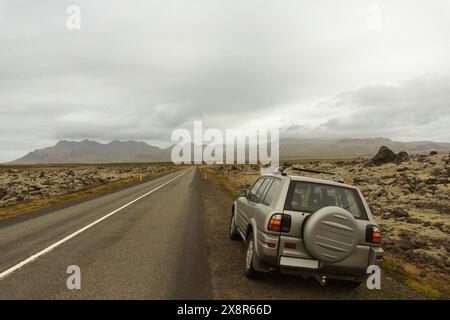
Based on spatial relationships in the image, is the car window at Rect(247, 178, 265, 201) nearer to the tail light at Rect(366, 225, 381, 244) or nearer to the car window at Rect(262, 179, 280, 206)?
the car window at Rect(262, 179, 280, 206)

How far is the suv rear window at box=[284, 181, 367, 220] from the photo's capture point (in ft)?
19.6

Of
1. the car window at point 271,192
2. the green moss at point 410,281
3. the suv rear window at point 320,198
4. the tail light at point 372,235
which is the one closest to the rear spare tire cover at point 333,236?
the tail light at point 372,235

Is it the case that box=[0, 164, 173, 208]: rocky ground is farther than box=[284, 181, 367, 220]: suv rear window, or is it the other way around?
box=[0, 164, 173, 208]: rocky ground

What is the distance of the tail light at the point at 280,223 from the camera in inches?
223

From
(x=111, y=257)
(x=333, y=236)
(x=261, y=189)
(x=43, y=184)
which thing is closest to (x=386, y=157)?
(x=261, y=189)

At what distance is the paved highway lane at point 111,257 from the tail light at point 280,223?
1.53m

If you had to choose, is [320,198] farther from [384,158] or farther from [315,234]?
[384,158]

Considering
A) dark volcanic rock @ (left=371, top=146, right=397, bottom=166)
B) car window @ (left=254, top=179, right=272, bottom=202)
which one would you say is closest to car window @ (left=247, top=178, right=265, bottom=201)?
car window @ (left=254, top=179, right=272, bottom=202)

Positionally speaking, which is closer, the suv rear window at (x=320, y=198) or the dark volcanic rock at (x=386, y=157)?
the suv rear window at (x=320, y=198)

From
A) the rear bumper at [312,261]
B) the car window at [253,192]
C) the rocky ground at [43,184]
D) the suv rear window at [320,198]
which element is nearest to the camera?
the rear bumper at [312,261]

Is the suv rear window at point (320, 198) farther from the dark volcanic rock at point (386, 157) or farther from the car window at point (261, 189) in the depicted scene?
the dark volcanic rock at point (386, 157)

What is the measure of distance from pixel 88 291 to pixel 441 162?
104 feet

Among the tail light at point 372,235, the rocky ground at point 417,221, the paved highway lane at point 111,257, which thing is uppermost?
the tail light at point 372,235
